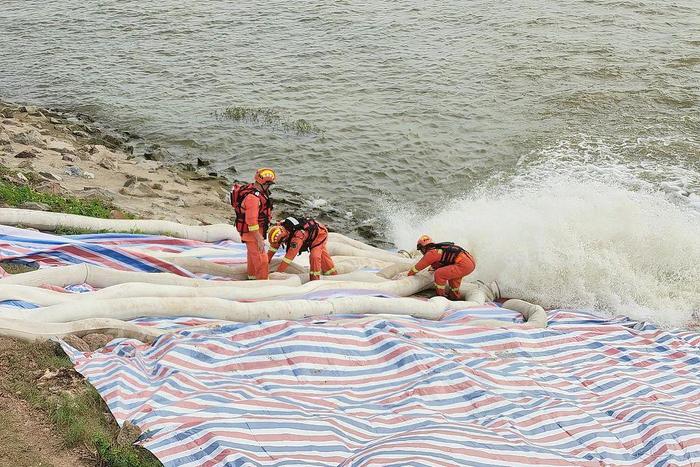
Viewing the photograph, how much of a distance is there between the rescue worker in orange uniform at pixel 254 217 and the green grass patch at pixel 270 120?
32.2ft

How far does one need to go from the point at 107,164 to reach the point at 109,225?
20.4ft

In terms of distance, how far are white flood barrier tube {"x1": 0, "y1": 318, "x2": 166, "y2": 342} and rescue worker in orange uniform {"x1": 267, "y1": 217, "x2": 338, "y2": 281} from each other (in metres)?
3.03

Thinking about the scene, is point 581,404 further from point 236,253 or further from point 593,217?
point 593,217

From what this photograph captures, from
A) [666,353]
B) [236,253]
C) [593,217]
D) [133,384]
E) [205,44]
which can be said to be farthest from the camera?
[205,44]

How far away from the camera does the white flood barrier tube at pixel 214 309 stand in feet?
24.5

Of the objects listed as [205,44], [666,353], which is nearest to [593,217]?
[666,353]

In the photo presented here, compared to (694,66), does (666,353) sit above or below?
below

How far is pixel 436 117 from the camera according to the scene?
2052 cm

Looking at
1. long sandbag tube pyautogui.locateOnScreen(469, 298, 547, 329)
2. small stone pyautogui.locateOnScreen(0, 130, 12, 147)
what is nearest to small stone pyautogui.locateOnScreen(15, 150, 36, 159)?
small stone pyautogui.locateOnScreen(0, 130, 12, 147)

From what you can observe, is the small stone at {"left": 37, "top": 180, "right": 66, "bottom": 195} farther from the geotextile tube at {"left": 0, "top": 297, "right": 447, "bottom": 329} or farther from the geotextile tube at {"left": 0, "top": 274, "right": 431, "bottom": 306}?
the geotextile tube at {"left": 0, "top": 297, "right": 447, "bottom": 329}

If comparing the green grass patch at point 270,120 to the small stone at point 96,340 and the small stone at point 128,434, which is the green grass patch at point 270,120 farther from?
the small stone at point 128,434

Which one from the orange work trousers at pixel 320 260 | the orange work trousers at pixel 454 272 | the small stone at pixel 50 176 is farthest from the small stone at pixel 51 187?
the orange work trousers at pixel 454 272

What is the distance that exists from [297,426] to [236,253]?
5314 mm

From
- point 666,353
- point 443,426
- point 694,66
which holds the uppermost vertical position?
point 694,66
